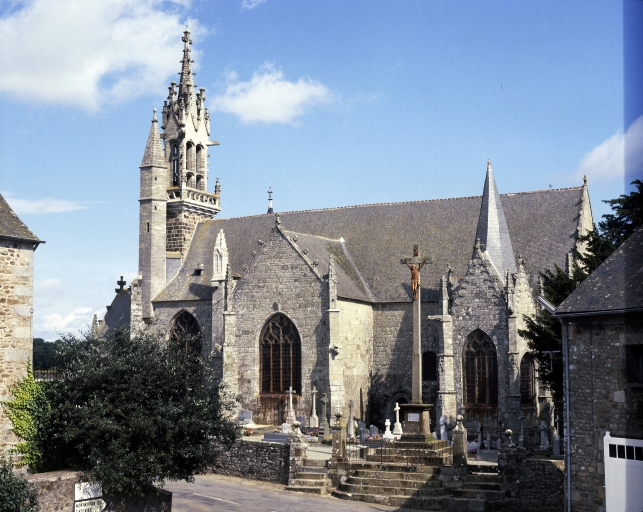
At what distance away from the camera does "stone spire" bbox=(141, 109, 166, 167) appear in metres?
46.5

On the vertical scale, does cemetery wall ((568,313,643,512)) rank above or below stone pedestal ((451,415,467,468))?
above

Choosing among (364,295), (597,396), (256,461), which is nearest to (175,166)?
(364,295)

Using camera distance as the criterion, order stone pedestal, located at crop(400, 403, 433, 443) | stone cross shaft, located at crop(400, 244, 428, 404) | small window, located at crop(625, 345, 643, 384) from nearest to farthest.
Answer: small window, located at crop(625, 345, 643, 384) → stone pedestal, located at crop(400, 403, 433, 443) → stone cross shaft, located at crop(400, 244, 428, 404)

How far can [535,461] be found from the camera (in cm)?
2520

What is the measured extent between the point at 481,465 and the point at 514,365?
7.71 m

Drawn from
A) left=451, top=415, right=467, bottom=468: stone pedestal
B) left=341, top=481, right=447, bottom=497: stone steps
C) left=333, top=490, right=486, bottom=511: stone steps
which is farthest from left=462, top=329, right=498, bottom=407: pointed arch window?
left=333, top=490, right=486, bottom=511: stone steps

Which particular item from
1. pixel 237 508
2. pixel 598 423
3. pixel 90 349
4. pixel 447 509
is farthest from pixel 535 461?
pixel 90 349

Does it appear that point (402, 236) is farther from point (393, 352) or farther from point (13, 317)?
point (13, 317)

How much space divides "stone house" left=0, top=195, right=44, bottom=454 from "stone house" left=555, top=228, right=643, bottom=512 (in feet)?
42.0

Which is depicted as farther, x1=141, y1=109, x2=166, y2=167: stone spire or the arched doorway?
x1=141, y1=109, x2=166, y2=167: stone spire

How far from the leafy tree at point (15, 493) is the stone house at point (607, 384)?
12024 millimetres

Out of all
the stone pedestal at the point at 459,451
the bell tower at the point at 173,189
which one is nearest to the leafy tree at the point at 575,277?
the stone pedestal at the point at 459,451

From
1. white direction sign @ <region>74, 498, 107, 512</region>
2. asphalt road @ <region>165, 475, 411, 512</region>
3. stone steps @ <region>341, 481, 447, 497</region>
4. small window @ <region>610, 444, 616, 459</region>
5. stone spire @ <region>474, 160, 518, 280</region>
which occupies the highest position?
stone spire @ <region>474, 160, 518, 280</region>

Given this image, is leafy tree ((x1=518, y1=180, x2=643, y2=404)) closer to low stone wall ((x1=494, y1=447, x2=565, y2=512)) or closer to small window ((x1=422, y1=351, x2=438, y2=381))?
low stone wall ((x1=494, y1=447, x2=565, y2=512))
